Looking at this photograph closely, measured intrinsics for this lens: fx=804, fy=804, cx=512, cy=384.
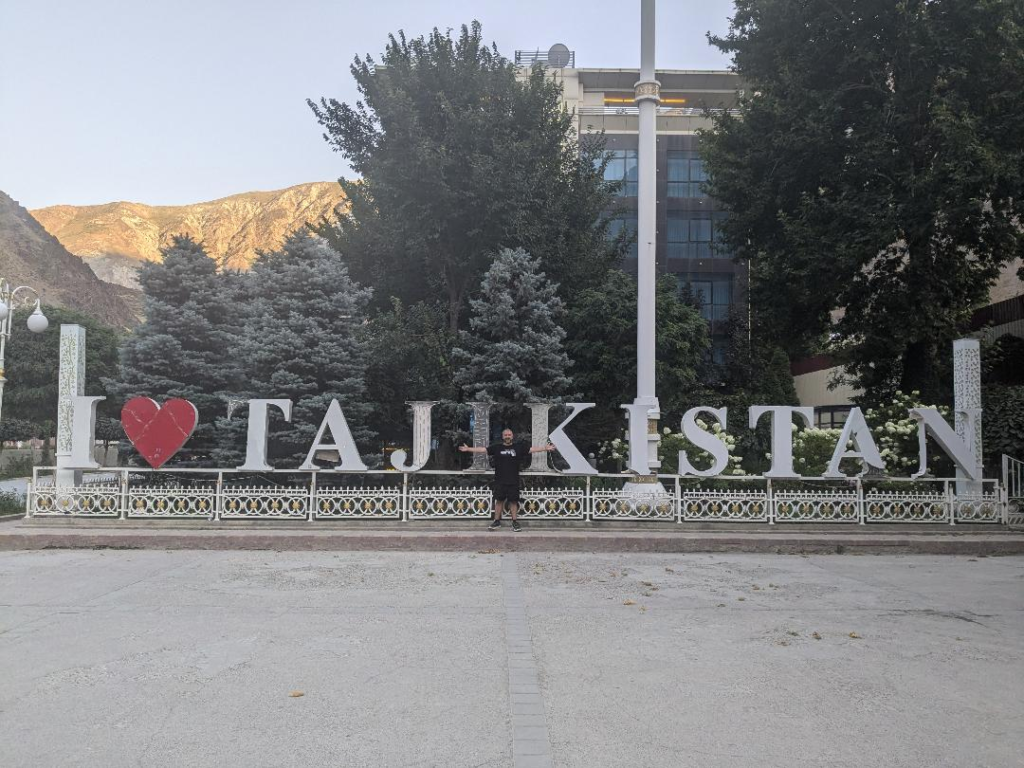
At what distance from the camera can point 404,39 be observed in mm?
23078

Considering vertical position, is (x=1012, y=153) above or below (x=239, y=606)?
above

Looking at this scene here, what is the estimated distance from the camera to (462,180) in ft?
65.6

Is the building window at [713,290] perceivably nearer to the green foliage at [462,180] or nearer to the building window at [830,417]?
the building window at [830,417]

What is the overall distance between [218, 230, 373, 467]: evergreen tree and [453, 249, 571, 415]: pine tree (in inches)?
96.2

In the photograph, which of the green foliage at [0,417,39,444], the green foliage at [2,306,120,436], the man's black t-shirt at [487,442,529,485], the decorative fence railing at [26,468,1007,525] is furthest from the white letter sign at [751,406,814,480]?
the green foliage at [0,417,39,444]

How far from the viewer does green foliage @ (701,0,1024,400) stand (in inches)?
688

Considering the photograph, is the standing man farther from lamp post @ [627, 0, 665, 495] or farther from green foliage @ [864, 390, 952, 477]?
green foliage @ [864, 390, 952, 477]

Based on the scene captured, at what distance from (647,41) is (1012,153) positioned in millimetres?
8805

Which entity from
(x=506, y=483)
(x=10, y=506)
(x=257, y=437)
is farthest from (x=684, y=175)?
(x=10, y=506)

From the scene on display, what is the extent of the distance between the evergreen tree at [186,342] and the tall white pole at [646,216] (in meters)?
9.51

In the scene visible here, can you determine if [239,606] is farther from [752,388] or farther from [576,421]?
[752,388]

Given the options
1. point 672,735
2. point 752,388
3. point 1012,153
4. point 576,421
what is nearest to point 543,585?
point 672,735

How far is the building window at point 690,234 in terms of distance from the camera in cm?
4553

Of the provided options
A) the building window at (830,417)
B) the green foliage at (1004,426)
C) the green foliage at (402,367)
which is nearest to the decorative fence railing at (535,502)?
the green foliage at (1004,426)
